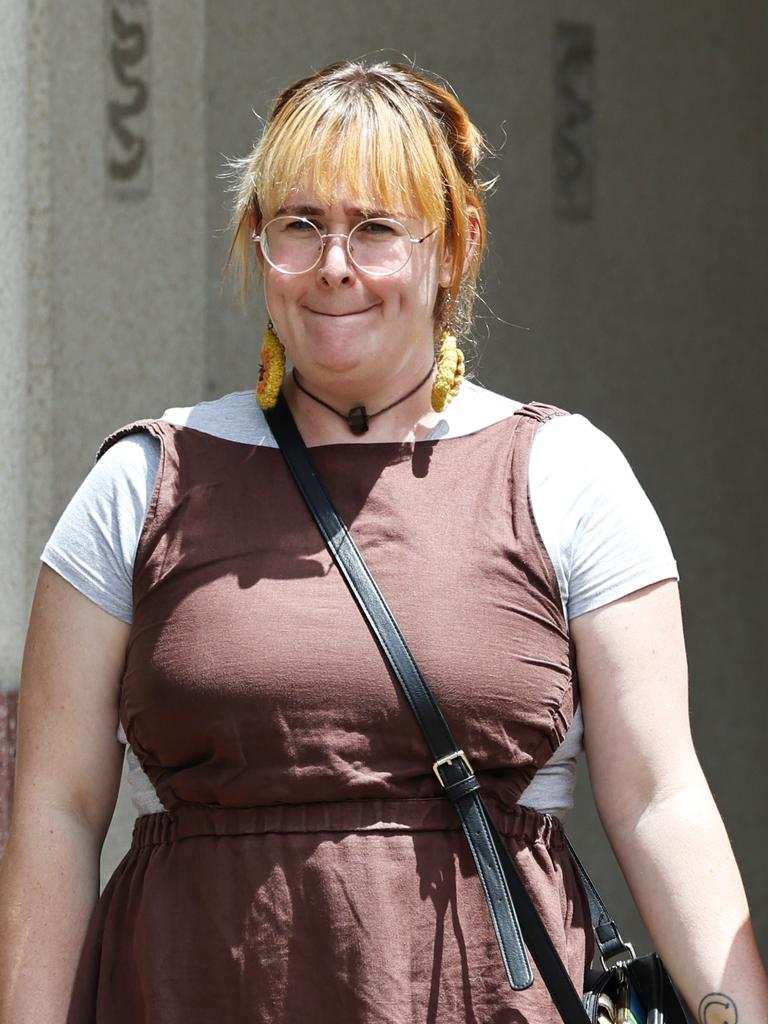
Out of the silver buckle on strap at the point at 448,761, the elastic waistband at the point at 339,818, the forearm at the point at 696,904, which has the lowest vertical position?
the forearm at the point at 696,904

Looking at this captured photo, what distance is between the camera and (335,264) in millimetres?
2064

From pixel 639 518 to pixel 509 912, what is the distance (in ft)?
1.59

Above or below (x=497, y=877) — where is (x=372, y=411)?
above

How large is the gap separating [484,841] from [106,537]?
22.2 inches

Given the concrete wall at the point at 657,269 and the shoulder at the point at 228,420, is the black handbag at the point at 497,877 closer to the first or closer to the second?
the shoulder at the point at 228,420

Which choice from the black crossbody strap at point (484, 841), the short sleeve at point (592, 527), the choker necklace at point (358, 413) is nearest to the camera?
the black crossbody strap at point (484, 841)

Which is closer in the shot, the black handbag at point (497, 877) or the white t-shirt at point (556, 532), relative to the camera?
the black handbag at point (497, 877)

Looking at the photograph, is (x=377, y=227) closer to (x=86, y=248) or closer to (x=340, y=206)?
(x=340, y=206)

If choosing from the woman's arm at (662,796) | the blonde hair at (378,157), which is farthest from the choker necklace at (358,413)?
the woman's arm at (662,796)

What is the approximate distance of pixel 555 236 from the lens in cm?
441

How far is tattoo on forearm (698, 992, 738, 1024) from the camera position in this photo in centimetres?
197

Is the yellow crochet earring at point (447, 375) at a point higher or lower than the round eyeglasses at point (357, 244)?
lower

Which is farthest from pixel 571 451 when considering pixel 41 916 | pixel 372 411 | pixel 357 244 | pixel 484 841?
pixel 41 916

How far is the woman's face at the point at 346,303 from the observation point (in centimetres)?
208
